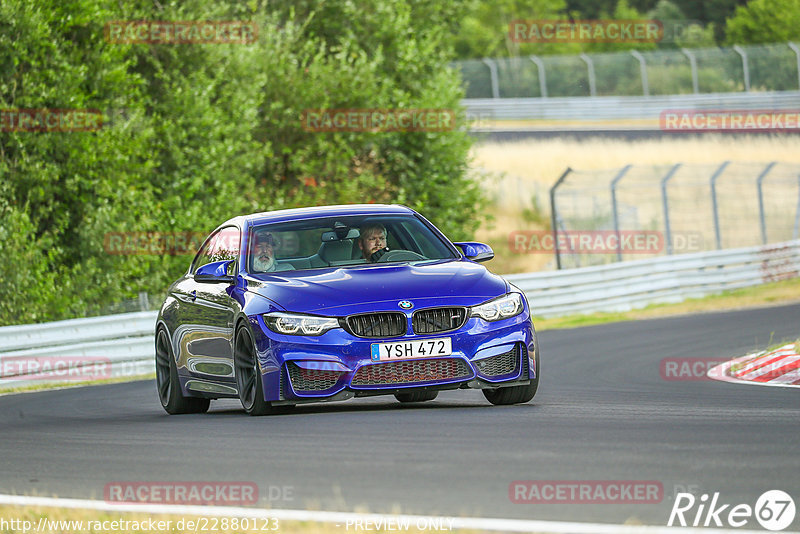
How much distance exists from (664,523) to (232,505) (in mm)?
1906

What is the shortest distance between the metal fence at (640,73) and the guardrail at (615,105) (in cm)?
49

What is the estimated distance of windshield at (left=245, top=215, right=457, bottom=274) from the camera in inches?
406

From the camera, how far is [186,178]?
1085 inches

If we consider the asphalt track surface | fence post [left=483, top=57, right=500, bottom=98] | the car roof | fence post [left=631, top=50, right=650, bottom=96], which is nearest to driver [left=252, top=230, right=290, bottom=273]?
the car roof

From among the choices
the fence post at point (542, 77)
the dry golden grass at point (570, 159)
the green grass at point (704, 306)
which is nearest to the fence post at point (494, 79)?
the fence post at point (542, 77)

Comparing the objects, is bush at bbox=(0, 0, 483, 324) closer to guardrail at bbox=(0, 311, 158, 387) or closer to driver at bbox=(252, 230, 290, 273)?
guardrail at bbox=(0, 311, 158, 387)

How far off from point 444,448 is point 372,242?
3214mm

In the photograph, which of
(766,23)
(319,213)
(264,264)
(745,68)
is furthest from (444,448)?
(766,23)

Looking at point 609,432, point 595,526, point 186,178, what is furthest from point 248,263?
point 186,178

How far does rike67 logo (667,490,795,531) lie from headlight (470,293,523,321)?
3.64 m

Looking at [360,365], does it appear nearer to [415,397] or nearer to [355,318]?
[355,318]

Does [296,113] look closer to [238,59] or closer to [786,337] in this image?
[238,59]

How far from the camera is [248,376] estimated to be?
9.74 m

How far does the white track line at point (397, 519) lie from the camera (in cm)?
523
